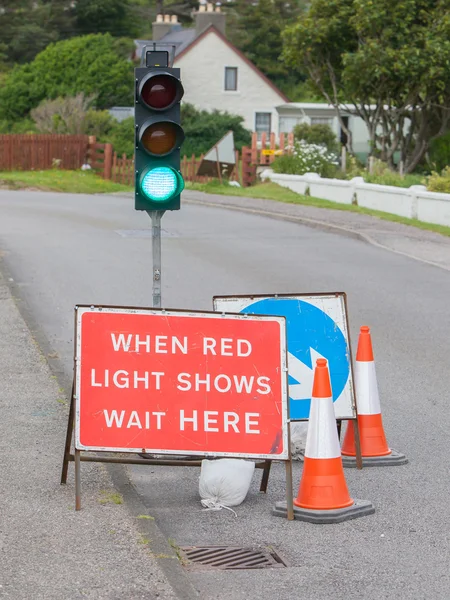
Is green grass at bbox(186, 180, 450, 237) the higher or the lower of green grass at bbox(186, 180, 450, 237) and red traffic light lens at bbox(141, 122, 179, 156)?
the lower

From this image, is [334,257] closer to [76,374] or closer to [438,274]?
[438,274]

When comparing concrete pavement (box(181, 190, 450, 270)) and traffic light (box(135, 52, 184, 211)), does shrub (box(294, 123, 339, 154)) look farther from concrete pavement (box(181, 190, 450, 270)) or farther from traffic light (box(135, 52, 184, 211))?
traffic light (box(135, 52, 184, 211))

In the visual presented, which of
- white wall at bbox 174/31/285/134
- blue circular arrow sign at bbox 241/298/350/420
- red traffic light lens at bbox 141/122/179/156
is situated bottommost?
blue circular arrow sign at bbox 241/298/350/420

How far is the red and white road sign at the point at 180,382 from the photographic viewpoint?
6.29 m

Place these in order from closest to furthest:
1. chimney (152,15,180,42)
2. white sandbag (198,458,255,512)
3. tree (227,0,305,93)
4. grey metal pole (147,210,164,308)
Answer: white sandbag (198,458,255,512), grey metal pole (147,210,164,308), chimney (152,15,180,42), tree (227,0,305,93)

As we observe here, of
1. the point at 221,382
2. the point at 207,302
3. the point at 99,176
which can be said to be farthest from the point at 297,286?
the point at 99,176

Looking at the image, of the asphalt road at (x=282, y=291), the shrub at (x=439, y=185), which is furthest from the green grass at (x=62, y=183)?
the shrub at (x=439, y=185)

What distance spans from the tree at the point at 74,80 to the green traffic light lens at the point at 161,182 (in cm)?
5475

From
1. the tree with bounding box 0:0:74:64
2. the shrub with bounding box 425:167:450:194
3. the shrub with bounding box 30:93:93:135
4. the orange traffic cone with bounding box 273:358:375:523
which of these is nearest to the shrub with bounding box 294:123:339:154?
the shrub with bounding box 30:93:93:135

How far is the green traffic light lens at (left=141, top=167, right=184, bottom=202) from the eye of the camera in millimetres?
8008

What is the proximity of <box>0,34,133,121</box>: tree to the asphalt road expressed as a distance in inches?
1243

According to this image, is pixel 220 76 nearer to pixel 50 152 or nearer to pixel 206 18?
pixel 206 18

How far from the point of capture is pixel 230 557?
561cm

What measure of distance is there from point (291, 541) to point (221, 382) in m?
1.01
